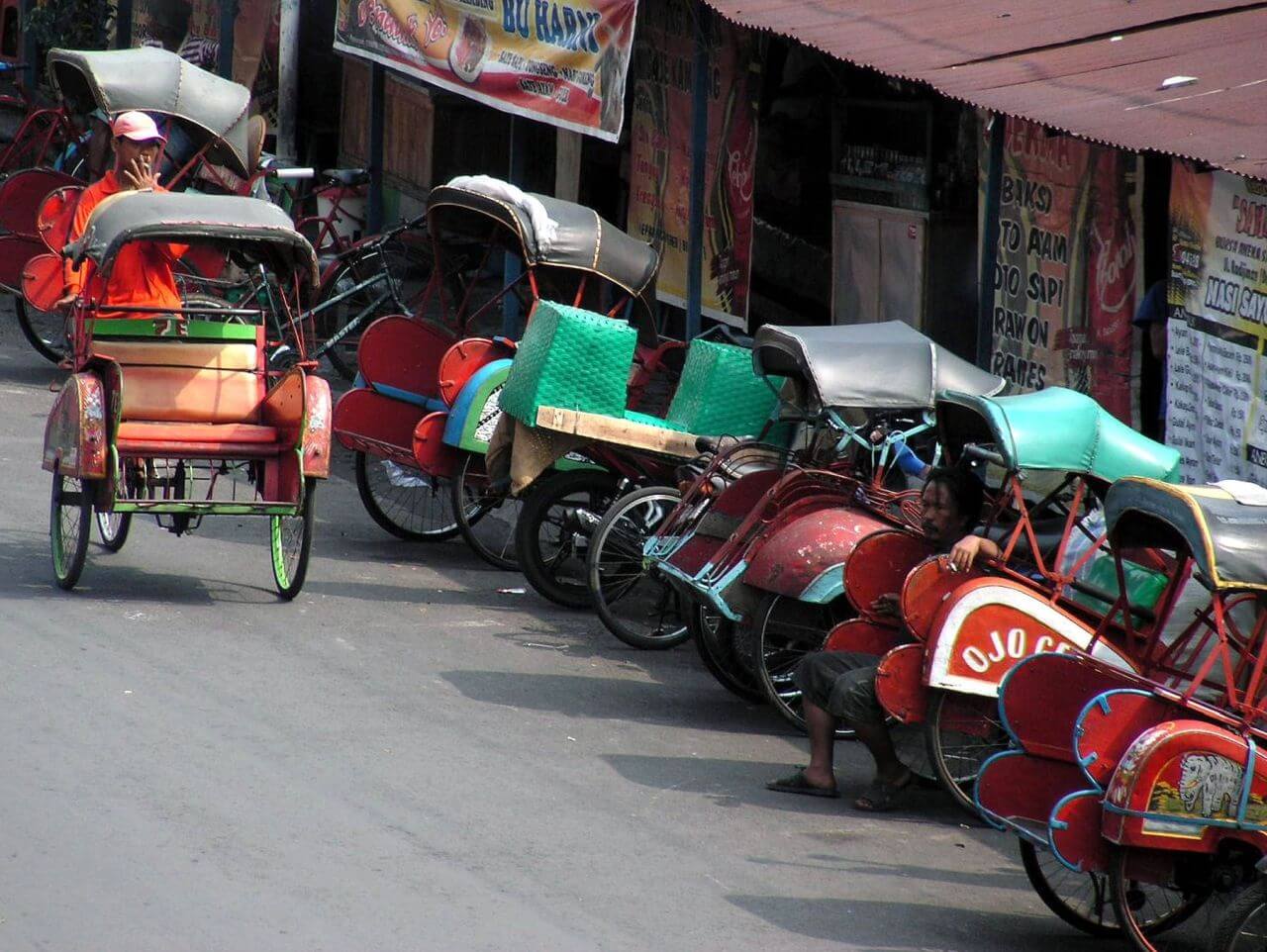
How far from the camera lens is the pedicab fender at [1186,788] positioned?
5391mm

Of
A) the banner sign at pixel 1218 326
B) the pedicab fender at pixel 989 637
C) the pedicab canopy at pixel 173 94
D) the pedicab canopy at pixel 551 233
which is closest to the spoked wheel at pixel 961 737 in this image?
the pedicab fender at pixel 989 637

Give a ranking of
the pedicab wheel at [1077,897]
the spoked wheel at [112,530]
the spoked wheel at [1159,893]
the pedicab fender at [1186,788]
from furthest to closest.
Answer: the spoked wheel at [112,530] → the pedicab wheel at [1077,897] → the spoked wheel at [1159,893] → the pedicab fender at [1186,788]

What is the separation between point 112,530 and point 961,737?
483 centimetres

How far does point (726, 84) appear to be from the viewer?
44.5 ft

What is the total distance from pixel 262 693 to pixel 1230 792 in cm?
389

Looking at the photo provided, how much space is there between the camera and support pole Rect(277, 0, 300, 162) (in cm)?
1762

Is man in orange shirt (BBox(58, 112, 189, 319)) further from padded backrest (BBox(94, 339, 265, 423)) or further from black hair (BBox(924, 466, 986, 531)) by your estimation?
black hair (BBox(924, 466, 986, 531))

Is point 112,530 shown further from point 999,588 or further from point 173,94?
point 173,94

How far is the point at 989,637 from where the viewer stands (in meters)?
6.75

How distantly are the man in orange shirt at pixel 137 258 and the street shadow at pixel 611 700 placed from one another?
8.17 ft

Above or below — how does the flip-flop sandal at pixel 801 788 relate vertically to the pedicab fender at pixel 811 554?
below

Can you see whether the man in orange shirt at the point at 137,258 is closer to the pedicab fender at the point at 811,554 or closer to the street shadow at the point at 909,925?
the pedicab fender at the point at 811,554

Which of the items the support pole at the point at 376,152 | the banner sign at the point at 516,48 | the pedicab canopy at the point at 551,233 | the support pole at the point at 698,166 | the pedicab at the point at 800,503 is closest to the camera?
the pedicab at the point at 800,503

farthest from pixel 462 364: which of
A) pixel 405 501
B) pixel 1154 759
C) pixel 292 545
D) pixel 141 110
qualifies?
pixel 1154 759
